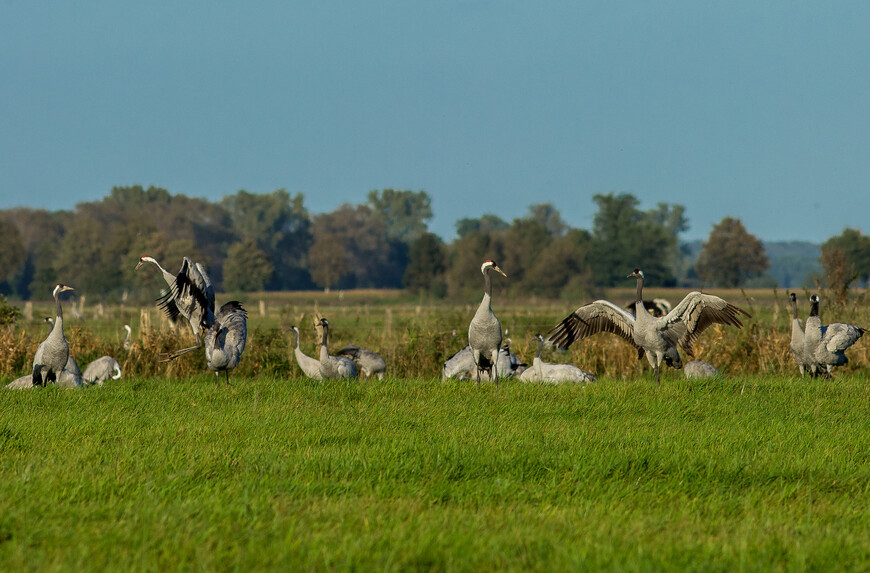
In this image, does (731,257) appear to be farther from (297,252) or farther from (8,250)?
(8,250)

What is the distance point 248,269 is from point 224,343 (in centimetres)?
7591

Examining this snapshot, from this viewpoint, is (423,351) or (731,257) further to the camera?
(731,257)

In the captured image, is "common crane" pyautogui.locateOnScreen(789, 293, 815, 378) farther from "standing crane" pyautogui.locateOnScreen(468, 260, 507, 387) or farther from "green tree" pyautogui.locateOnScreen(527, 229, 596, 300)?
"green tree" pyautogui.locateOnScreen(527, 229, 596, 300)

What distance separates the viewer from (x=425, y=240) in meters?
94.6

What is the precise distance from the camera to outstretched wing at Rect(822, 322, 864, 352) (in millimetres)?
14594

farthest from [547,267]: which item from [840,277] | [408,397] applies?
[408,397]

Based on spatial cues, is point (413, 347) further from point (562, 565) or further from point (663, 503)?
point (562, 565)

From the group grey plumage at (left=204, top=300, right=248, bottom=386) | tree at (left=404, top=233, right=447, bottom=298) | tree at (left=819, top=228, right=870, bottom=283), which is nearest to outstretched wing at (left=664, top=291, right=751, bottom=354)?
grey plumage at (left=204, top=300, right=248, bottom=386)

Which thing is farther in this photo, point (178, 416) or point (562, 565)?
point (178, 416)

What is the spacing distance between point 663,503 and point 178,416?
5.52 metres

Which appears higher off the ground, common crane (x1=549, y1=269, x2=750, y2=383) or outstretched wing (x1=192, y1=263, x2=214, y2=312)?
outstretched wing (x1=192, y1=263, x2=214, y2=312)

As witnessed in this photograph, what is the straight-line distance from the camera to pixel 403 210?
164 m

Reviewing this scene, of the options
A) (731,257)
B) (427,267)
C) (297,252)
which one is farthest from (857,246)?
(297,252)

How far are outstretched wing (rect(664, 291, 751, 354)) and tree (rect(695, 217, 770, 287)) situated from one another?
8007cm
